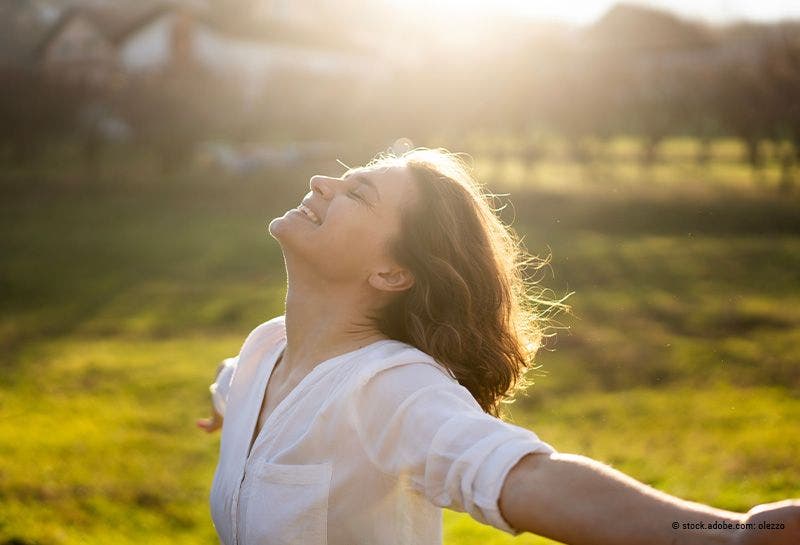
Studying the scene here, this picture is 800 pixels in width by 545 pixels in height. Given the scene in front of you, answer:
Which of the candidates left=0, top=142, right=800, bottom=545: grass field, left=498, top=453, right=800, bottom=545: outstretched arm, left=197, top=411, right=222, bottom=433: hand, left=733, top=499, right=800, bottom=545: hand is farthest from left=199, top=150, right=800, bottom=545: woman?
left=0, top=142, right=800, bottom=545: grass field

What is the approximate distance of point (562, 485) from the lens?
1.50 metres

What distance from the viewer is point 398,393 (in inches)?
70.8

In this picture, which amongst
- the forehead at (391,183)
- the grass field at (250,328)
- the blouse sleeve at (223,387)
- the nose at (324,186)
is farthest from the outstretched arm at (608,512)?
the grass field at (250,328)

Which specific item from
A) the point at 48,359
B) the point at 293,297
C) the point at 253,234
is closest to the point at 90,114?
the point at 253,234

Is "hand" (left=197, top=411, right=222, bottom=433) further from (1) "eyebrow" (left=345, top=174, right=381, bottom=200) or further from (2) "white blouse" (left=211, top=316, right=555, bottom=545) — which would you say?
(1) "eyebrow" (left=345, top=174, right=381, bottom=200)

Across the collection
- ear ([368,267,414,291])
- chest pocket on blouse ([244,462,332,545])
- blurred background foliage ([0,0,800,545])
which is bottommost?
blurred background foliage ([0,0,800,545])

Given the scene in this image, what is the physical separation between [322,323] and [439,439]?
0.61m

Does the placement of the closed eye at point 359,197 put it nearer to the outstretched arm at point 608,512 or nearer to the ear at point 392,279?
the ear at point 392,279

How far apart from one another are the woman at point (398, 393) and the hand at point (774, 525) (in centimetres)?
11

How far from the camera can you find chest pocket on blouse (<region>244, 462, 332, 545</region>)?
190 centimetres

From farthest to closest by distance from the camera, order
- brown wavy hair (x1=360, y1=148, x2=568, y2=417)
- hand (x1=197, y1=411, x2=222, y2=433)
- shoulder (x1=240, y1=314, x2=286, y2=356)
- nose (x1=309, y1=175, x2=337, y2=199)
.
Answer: hand (x1=197, y1=411, x2=222, y2=433)
shoulder (x1=240, y1=314, x2=286, y2=356)
nose (x1=309, y1=175, x2=337, y2=199)
brown wavy hair (x1=360, y1=148, x2=568, y2=417)

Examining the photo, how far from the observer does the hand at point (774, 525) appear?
4.32 ft

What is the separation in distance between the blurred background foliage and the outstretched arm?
3.02m

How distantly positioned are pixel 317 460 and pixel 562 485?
60cm
